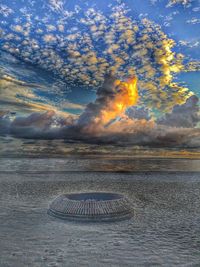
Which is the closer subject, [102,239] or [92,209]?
[102,239]

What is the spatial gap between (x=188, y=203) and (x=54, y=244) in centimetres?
1584

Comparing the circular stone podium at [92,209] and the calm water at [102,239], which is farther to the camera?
the circular stone podium at [92,209]

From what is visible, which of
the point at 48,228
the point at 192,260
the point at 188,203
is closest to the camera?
the point at 192,260

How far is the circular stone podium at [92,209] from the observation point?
1973 centimetres

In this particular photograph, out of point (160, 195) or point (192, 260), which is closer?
point (192, 260)

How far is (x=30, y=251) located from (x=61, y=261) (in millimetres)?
2003

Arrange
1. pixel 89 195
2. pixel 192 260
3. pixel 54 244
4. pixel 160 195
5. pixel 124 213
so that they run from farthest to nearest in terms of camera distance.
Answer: pixel 160 195
pixel 89 195
pixel 124 213
pixel 54 244
pixel 192 260

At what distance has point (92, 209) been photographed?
66.8 ft

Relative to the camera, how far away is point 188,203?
2706 cm

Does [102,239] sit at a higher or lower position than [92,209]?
lower

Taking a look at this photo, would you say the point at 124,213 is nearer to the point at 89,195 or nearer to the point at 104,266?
the point at 89,195

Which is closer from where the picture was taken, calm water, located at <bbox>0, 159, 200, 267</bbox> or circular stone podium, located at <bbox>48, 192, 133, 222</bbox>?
calm water, located at <bbox>0, 159, 200, 267</bbox>

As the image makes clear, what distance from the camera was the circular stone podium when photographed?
1973 centimetres

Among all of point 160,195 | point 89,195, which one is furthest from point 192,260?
point 160,195
